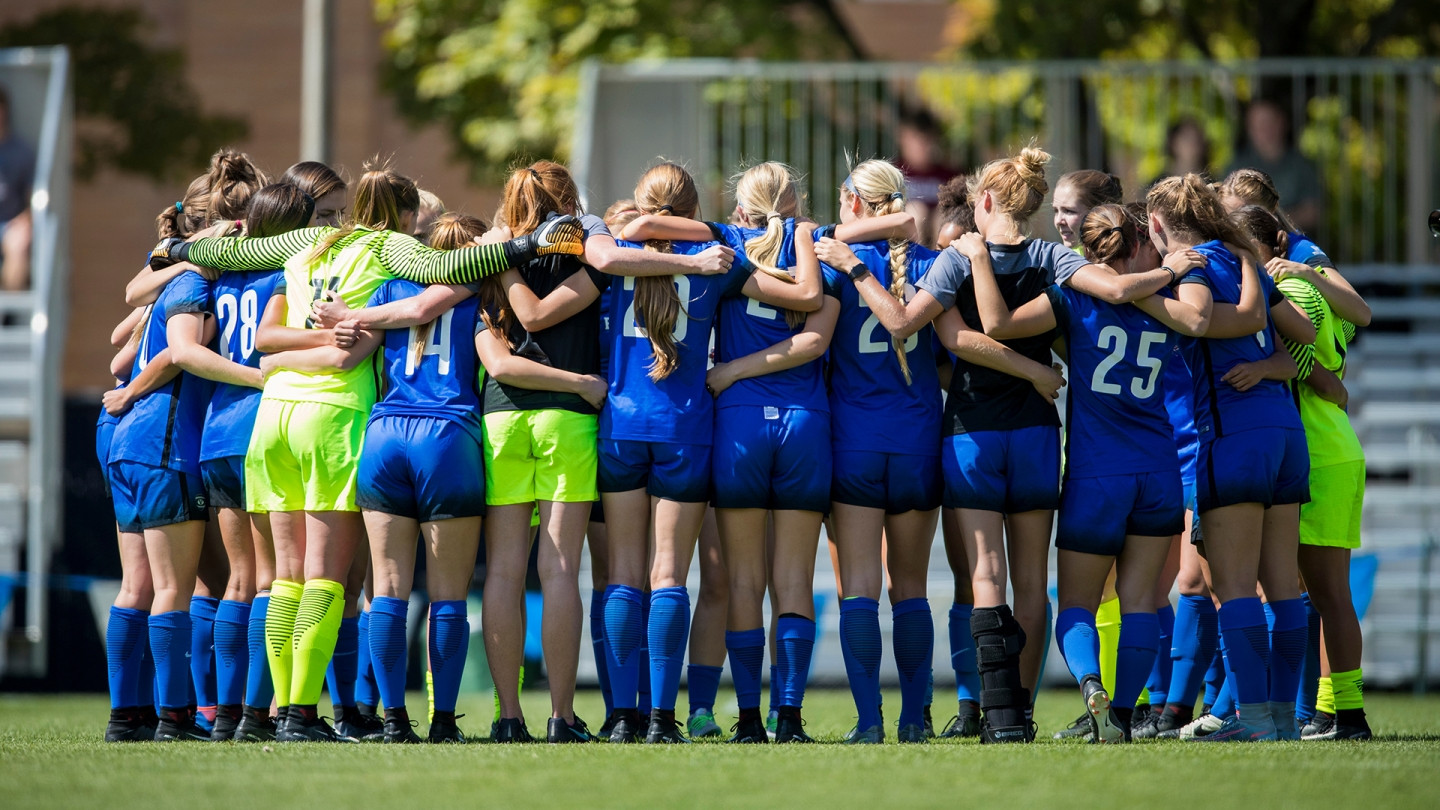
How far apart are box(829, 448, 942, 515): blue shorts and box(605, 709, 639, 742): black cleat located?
3.65 feet

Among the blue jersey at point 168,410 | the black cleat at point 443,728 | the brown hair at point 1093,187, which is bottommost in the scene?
the black cleat at point 443,728

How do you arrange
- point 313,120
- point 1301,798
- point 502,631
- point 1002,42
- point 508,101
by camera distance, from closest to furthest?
point 1301,798, point 502,631, point 313,120, point 1002,42, point 508,101

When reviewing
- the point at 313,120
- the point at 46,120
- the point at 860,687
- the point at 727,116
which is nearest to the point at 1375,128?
the point at 727,116

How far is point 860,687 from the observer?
18.5ft

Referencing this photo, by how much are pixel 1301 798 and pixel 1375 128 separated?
36.4ft

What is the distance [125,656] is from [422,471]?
1.64 m

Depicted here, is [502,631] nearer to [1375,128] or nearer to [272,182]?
[272,182]

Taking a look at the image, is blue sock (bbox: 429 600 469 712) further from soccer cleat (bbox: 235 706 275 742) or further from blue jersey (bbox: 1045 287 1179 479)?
blue jersey (bbox: 1045 287 1179 479)

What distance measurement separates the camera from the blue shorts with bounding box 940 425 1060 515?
18.2ft

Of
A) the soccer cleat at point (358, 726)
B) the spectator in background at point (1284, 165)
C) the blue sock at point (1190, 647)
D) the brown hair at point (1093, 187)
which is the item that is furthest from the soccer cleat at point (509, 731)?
the spectator in background at point (1284, 165)

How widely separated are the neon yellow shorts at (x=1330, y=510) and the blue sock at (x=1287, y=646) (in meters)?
0.36

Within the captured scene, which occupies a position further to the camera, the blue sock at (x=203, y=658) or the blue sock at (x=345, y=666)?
the blue sock at (x=203, y=658)

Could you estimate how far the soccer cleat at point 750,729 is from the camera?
557 centimetres

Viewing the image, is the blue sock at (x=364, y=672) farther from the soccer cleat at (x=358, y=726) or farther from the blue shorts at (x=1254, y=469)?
the blue shorts at (x=1254, y=469)
